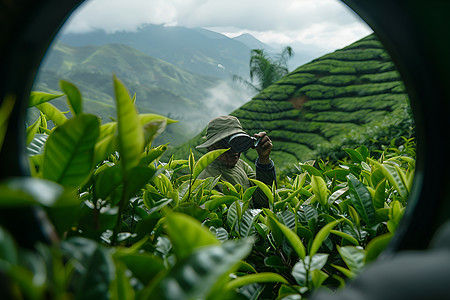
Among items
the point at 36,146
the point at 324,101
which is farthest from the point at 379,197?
the point at 324,101

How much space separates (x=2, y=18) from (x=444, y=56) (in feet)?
1.58

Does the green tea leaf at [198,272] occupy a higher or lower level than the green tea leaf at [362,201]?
higher

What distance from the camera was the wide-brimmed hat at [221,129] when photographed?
6.27 ft

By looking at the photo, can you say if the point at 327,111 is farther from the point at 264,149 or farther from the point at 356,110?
the point at 264,149

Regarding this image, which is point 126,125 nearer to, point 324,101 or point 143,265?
point 143,265

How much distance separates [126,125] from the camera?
0.35m

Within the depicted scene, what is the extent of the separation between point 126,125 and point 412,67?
0.33 m

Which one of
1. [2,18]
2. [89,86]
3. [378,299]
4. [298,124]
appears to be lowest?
[89,86]

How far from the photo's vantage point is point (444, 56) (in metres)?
0.32

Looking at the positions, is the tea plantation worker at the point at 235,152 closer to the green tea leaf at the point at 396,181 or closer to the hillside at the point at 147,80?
the green tea leaf at the point at 396,181

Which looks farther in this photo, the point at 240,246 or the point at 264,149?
the point at 264,149

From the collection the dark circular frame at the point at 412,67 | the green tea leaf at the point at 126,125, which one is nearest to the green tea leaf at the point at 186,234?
the green tea leaf at the point at 126,125

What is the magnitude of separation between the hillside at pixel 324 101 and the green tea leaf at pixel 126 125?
7.41 m

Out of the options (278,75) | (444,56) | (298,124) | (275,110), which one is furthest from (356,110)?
(444,56)
